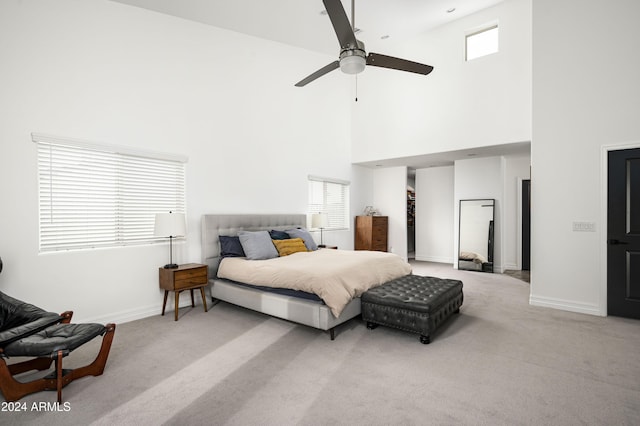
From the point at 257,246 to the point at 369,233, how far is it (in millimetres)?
3617

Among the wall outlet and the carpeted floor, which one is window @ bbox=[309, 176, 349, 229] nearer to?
the carpeted floor

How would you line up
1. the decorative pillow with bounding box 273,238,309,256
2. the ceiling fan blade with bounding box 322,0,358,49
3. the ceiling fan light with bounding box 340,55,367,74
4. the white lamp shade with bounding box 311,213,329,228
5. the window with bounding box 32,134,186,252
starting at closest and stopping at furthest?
the ceiling fan blade with bounding box 322,0,358,49 → the ceiling fan light with bounding box 340,55,367,74 → the window with bounding box 32,134,186,252 → the decorative pillow with bounding box 273,238,309,256 → the white lamp shade with bounding box 311,213,329,228

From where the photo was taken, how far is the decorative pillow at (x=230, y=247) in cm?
453

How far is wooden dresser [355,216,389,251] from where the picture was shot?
746 centimetres

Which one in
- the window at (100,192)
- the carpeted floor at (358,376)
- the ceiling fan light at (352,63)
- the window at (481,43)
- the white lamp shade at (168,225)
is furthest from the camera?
the window at (481,43)

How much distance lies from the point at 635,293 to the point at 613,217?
2.99 ft

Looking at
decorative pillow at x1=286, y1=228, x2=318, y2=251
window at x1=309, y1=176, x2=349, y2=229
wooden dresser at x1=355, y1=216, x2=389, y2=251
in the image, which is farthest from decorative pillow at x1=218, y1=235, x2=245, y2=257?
wooden dresser at x1=355, y1=216, x2=389, y2=251

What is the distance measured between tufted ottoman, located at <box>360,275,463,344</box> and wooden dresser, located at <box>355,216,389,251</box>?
3577 mm

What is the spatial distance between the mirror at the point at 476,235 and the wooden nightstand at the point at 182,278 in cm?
A: 541

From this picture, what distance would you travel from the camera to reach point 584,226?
407cm

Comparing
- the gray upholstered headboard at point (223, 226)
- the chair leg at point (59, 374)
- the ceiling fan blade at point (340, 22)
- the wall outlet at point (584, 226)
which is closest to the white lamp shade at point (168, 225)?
the gray upholstered headboard at point (223, 226)

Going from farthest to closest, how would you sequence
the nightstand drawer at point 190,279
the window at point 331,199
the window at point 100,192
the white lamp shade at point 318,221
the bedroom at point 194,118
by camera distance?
the window at point 331,199, the white lamp shade at point 318,221, the nightstand drawer at point 190,279, the window at point 100,192, the bedroom at point 194,118

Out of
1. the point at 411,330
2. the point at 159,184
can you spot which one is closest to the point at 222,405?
the point at 411,330

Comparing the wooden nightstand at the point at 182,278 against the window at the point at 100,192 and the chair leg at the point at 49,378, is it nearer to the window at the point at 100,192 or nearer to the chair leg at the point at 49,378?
the window at the point at 100,192
